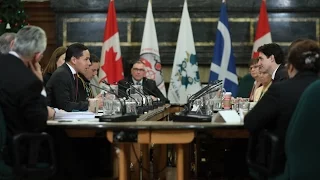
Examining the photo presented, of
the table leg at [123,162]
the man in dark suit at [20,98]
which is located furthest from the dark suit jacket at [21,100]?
the table leg at [123,162]

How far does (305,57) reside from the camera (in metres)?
3.43

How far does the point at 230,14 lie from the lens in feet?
27.9

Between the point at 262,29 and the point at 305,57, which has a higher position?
the point at 262,29

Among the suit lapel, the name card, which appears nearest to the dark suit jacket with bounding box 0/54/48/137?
the name card

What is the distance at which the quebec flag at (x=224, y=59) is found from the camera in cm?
823

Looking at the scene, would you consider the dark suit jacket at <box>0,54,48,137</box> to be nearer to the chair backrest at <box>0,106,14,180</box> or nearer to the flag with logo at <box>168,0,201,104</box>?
the chair backrest at <box>0,106,14,180</box>

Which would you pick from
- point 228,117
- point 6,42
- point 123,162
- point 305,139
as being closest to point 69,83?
point 6,42

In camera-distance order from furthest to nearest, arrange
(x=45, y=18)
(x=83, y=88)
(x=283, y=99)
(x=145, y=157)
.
Answer: (x=45, y=18) → (x=83, y=88) → (x=145, y=157) → (x=283, y=99)

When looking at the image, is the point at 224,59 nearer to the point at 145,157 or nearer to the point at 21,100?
the point at 145,157

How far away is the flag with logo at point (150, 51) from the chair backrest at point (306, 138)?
206 inches

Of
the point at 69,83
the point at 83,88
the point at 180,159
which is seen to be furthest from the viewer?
the point at 83,88

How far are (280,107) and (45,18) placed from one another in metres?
6.15

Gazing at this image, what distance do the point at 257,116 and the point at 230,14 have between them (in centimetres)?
528

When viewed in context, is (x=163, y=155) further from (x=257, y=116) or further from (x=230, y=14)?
(x=230, y=14)
